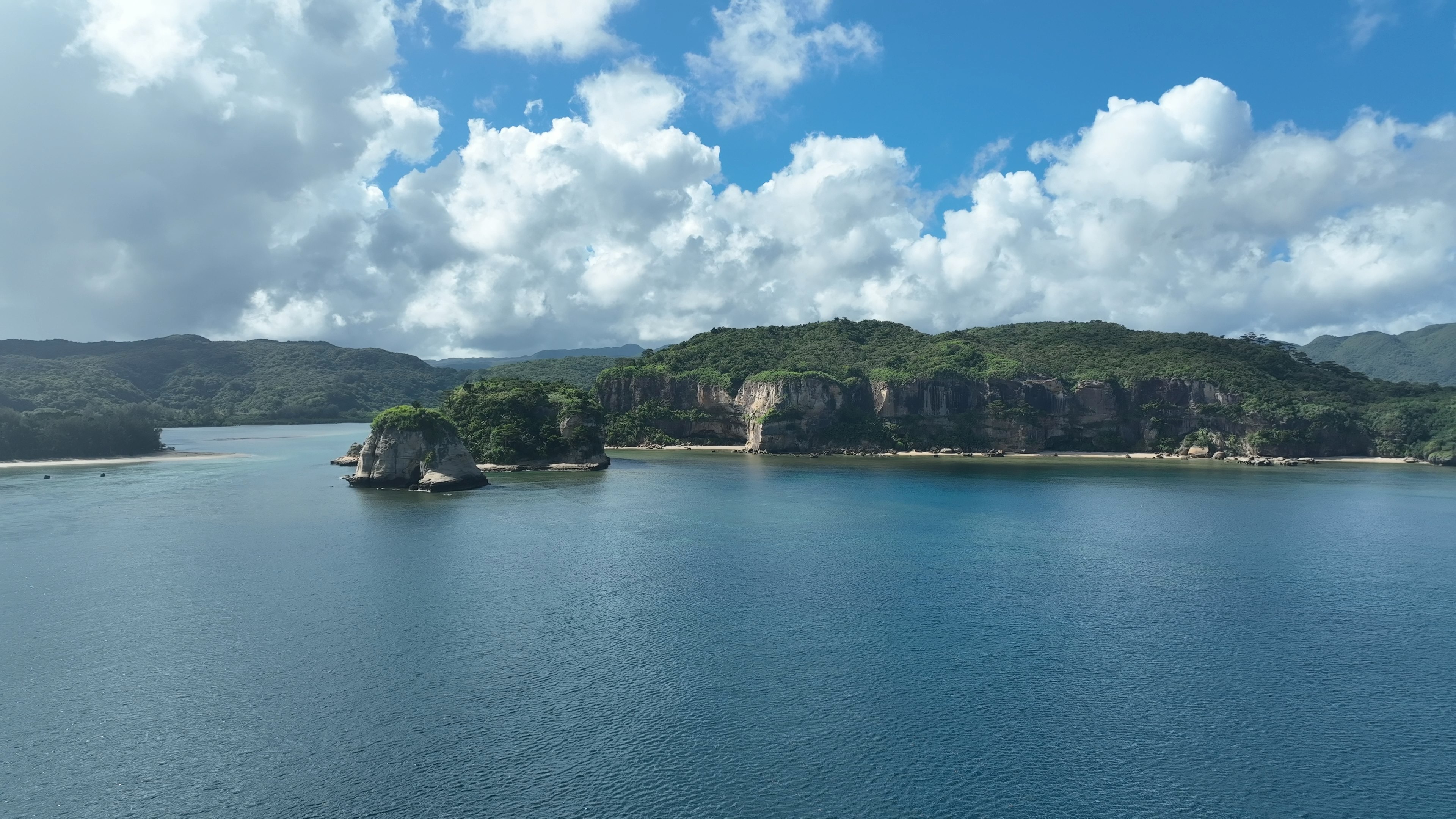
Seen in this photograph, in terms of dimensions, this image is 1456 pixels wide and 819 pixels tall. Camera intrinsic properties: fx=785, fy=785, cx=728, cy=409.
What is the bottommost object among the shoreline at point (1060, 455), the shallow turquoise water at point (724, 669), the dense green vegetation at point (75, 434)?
the shallow turquoise water at point (724, 669)

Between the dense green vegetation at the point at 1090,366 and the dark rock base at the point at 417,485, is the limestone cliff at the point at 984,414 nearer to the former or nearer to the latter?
the dense green vegetation at the point at 1090,366

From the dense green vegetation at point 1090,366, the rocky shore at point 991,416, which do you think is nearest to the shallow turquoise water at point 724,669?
the rocky shore at point 991,416

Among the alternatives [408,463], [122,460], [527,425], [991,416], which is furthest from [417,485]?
[991,416]

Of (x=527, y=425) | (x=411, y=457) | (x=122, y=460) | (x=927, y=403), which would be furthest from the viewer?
(x=927, y=403)

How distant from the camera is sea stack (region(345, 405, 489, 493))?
77.2 m

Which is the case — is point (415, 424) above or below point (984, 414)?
below

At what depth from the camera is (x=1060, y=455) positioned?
127688 millimetres

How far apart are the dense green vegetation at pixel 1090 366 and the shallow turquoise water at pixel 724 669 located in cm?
7838

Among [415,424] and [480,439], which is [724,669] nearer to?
[415,424]

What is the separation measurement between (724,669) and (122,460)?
122 m

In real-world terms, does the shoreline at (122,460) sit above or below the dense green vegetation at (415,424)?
below

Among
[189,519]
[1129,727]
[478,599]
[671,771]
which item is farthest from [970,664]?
[189,519]

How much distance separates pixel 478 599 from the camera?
119ft

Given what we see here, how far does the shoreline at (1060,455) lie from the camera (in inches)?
4535
